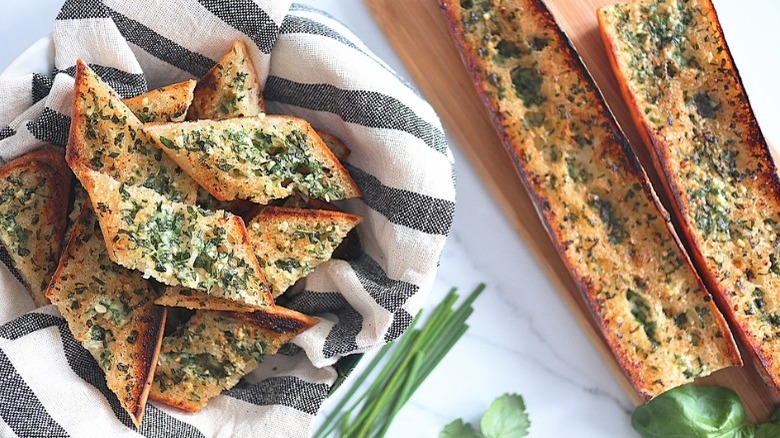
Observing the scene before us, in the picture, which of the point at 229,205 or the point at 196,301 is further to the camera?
the point at 229,205

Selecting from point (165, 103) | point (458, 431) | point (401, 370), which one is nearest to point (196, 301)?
point (165, 103)

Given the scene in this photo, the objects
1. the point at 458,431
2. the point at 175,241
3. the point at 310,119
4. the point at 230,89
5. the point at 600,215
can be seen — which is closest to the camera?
the point at 175,241

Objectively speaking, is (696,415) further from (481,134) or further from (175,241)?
(175,241)

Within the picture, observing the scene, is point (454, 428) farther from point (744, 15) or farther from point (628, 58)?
point (744, 15)

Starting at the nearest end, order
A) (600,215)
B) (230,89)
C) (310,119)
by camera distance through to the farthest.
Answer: (230,89)
(310,119)
(600,215)

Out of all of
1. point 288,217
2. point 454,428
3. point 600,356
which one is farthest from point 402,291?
Answer: point 600,356

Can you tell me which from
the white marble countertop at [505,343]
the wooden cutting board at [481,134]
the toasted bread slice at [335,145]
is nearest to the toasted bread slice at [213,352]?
the toasted bread slice at [335,145]
